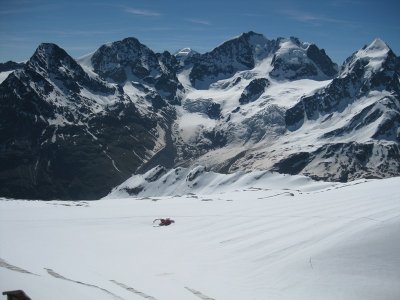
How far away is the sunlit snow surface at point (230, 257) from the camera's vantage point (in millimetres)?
26406

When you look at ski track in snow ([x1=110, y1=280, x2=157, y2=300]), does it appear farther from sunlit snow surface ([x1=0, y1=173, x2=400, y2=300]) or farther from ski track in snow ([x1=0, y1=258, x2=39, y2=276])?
ski track in snow ([x1=0, y1=258, x2=39, y2=276])

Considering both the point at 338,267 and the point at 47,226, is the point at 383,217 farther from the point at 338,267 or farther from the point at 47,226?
the point at 47,226

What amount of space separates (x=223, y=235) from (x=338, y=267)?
1478 centimetres

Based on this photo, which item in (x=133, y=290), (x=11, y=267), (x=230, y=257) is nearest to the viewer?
(x=133, y=290)

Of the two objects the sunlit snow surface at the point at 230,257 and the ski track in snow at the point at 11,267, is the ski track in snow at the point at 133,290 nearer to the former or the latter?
the sunlit snow surface at the point at 230,257

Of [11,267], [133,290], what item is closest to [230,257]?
[133,290]

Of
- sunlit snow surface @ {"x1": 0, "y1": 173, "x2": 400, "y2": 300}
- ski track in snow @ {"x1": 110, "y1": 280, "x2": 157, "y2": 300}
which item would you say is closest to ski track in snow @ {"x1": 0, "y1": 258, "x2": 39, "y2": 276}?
sunlit snow surface @ {"x1": 0, "y1": 173, "x2": 400, "y2": 300}

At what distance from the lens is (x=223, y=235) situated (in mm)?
42281

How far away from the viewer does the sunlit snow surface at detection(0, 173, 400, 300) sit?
86.6ft

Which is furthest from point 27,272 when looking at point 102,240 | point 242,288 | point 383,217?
point 383,217

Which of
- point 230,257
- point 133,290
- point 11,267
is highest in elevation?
point 11,267

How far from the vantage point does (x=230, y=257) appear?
34625 mm

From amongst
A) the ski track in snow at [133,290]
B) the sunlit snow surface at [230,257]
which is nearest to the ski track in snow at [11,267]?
the sunlit snow surface at [230,257]

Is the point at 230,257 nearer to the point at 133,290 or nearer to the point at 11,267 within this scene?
the point at 133,290
